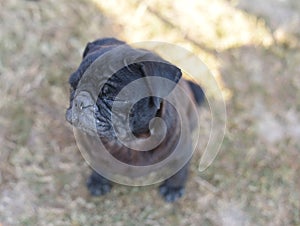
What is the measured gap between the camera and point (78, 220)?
131 inches

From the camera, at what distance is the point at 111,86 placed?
239 centimetres

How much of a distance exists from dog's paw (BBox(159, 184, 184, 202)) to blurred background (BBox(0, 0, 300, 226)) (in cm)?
6

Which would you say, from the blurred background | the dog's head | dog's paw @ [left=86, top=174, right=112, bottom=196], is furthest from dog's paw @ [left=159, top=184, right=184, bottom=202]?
the dog's head

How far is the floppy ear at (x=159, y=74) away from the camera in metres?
2.35

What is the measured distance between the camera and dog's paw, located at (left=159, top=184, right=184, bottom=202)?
135 inches

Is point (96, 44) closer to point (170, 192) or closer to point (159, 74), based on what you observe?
point (159, 74)

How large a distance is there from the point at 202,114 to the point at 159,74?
151cm

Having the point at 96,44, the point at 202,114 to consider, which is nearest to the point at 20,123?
the point at 96,44

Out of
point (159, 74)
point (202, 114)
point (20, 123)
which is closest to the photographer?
point (159, 74)

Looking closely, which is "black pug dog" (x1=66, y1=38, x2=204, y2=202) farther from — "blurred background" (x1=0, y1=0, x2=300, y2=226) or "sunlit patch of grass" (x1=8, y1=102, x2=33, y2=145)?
"sunlit patch of grass" (x1=8, y1=102, x2=33, y2=145)

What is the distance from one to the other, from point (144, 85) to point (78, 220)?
1352 mm

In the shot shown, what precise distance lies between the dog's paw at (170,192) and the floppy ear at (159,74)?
1197mm

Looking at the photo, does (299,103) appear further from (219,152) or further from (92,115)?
(92,115)

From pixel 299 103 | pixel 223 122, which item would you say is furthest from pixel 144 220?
pixel 299 103
